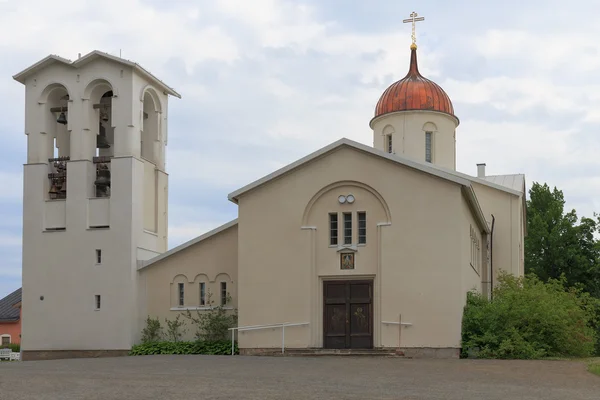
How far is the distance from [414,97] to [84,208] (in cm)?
1566

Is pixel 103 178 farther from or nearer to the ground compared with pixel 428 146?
nearer to the ground

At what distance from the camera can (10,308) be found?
56.4 metres

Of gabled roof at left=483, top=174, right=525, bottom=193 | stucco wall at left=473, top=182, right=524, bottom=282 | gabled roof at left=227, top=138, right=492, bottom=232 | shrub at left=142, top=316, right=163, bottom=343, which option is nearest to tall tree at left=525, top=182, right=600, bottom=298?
gabled roof at left=483, top=174, right=525, bottom=193

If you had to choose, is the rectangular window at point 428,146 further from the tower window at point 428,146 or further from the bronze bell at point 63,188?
the bronze bell at point 63,188

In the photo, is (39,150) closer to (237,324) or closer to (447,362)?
(237,324)

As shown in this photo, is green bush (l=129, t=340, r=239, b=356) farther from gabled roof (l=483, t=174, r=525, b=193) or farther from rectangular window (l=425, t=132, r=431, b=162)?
gabled roof (l=483, t=174, r=525, b=193)

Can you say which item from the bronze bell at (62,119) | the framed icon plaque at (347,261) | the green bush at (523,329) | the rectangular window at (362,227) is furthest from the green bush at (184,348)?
the bronze bell at (62,119)

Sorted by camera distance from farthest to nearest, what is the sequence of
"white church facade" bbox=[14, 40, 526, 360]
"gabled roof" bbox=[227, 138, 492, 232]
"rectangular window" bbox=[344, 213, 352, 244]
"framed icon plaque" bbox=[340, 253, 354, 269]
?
"rectangular window" bbox=[344, 213, 352, 244] → "framed icon plaque" bbox=[340, 253, 354, 269] → "white church facade" bbox=[14, 40, 526, 360] → "gabled roof" bbox=[227, 138, 492, 232]

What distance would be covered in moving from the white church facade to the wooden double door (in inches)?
1.4

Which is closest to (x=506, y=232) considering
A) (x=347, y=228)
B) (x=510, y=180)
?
(x=510, y=180)

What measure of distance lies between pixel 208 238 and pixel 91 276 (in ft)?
14.8

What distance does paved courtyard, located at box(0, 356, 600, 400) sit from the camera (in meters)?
14.5

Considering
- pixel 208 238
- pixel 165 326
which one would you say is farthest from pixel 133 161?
pixel 165 326

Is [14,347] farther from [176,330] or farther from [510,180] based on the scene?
[510,180]
